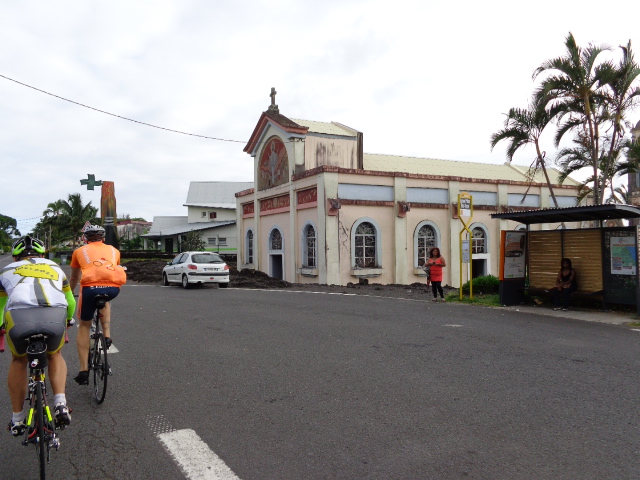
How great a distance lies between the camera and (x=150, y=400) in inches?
220

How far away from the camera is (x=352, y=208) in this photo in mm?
23266

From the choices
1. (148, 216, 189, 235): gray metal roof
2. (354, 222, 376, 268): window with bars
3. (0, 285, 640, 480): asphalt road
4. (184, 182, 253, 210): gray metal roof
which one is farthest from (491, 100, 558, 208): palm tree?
(148, 216, 189, 235): gray metal roof

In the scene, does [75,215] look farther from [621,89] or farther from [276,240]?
[621,89]

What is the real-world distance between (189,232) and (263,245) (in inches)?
865

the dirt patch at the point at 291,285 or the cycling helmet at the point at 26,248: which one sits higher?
the cycling helmet at the point at 26,248

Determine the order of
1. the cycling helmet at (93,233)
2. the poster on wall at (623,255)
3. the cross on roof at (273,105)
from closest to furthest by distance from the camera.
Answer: the cycling helmet at (93,233) < the poster on wall at (623,255) < the cross on roof at (273,105)

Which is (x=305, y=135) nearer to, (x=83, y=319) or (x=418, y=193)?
(x=418, y=193)

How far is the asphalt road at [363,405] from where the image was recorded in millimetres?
3965

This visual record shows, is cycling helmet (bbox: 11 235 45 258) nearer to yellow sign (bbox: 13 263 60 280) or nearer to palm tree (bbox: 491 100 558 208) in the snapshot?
yellow sign (bbox: 13 263 60 280)

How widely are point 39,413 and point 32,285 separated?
3.03ft

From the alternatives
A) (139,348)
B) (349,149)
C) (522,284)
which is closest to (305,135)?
(349,149)

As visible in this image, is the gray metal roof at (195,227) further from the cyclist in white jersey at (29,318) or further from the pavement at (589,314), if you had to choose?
the cyclist in white jersey at (29,318)

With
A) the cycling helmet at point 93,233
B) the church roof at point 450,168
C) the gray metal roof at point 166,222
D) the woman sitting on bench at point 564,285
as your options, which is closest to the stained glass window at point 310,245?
the church roof at point 450,168

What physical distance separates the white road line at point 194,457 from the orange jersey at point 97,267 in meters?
1.81
